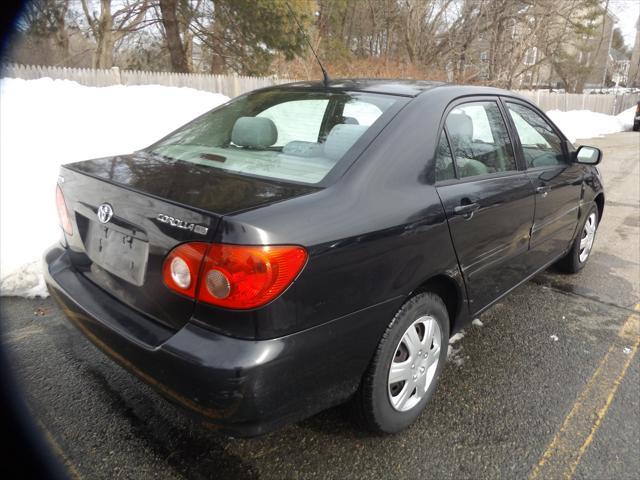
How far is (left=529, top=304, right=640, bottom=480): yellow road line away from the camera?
2.16 metres

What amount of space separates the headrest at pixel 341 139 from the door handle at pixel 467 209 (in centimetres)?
61

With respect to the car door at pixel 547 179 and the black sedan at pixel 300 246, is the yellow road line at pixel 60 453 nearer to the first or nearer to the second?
the black sedan at pixel 300 246

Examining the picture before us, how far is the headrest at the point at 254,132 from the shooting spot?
2555 mm

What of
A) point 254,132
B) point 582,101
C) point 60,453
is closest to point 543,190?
point 254,132

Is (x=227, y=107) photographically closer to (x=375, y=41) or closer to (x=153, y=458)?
(x=153, y=458)

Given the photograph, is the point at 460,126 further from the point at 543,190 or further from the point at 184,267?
the point at 184,267

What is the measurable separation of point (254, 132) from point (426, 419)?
1762 millimetres

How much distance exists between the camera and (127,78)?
35.9 ft

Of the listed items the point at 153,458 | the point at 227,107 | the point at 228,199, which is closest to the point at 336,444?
the point at 153,458

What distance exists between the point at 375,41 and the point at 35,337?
2880 cm

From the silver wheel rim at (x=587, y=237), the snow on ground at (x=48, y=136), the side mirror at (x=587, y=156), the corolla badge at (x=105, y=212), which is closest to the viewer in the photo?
the corolla badge at (x=105, y=212)

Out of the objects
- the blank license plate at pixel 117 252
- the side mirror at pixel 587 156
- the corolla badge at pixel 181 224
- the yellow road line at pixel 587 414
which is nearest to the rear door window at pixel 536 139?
the side mirror at pixel 587 156

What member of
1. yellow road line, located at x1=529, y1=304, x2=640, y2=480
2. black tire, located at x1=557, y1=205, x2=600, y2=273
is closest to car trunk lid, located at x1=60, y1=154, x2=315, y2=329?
yellow road line, located at x1=529, y1=304, x2=640, y2=480

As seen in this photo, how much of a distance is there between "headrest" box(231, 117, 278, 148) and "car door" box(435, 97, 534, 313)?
2.99 feet
